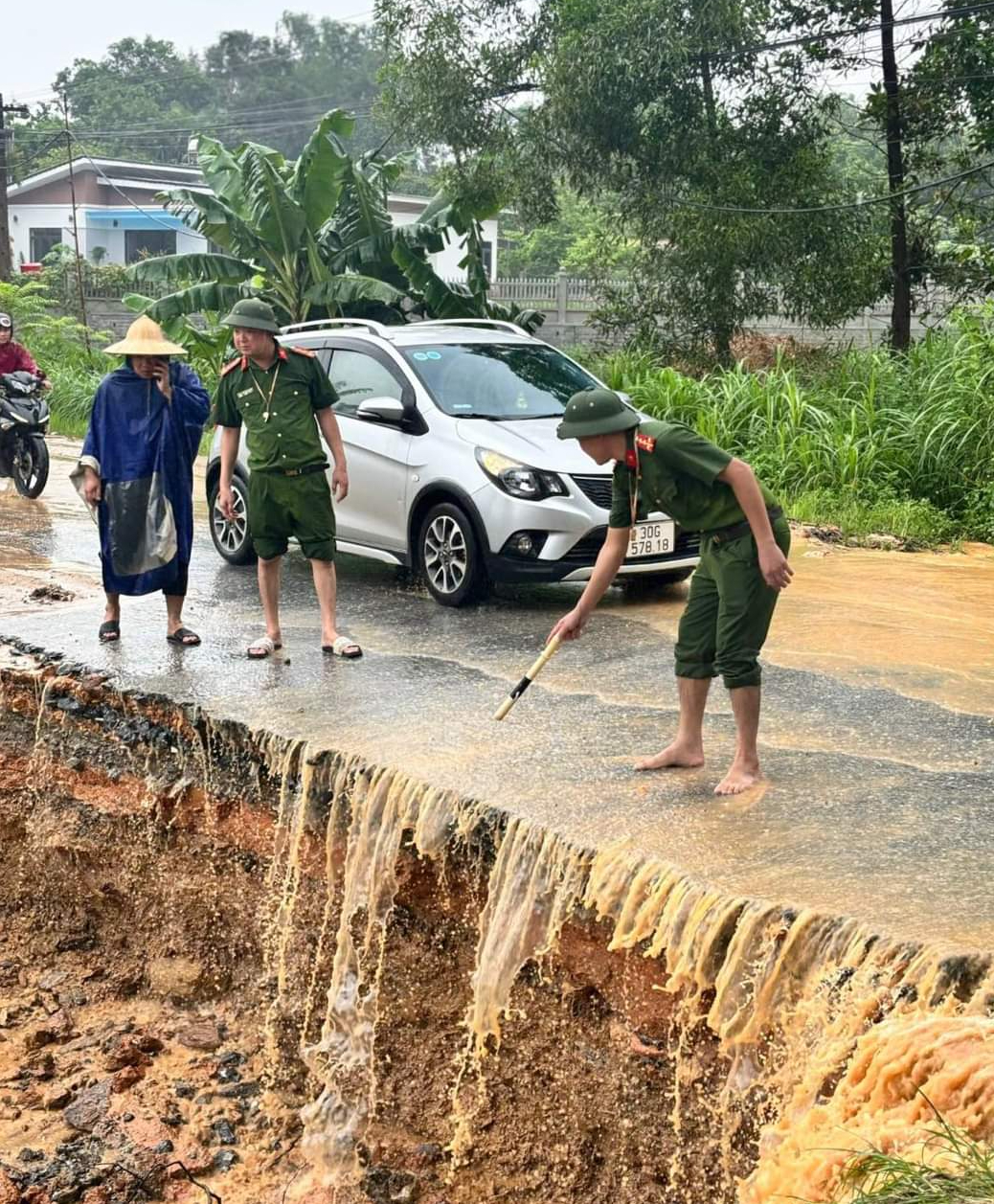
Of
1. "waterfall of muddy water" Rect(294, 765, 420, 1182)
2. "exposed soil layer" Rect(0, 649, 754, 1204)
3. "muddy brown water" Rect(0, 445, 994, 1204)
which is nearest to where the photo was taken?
"muddy brown water" Rect(0, 445, 994, 1204)

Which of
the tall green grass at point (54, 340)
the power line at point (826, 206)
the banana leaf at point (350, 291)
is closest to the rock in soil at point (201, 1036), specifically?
the banana leaf at point (350, 291)

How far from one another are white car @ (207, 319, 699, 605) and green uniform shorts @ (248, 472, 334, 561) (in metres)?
0.66

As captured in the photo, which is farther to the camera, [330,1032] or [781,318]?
[781,318]

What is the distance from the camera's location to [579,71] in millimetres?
14773

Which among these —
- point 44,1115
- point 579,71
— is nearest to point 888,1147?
point 44,1115

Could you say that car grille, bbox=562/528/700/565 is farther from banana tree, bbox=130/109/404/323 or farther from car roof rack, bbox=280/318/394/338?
banana tree, bbox=130/109/404/323

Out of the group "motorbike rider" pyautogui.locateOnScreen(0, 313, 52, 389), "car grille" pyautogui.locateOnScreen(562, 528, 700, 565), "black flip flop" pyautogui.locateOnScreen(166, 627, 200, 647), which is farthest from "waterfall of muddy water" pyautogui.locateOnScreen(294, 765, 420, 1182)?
"motorbike rider" pyautogui.locateOnScreen(0, 313, 52, 389)

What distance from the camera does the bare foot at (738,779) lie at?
520 centimetres

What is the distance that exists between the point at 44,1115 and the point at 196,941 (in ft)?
3.60

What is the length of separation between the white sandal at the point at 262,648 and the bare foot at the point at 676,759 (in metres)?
2.57

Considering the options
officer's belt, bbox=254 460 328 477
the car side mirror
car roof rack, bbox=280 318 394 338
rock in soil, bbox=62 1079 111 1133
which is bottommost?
rock in soil, bbox=62 1079 111 1133

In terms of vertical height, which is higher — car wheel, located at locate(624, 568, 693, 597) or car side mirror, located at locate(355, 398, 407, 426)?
car side mirror, located at locate(355, 398, 407, 426)

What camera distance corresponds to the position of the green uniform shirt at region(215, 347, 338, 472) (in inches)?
273

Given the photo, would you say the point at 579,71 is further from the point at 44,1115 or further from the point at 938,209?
the point at 44,1115
